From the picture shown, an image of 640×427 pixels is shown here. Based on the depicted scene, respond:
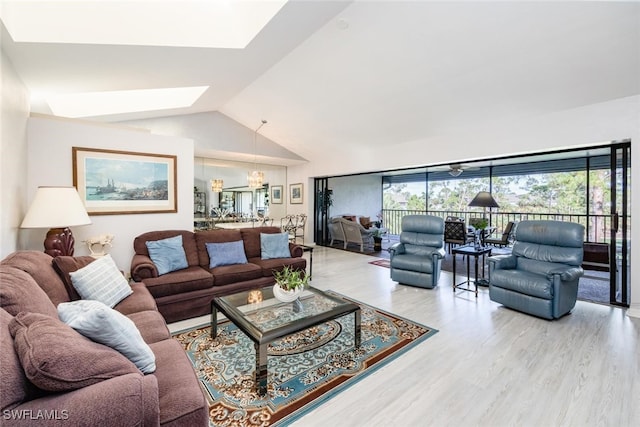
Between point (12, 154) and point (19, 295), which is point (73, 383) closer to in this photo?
point (19, 295)

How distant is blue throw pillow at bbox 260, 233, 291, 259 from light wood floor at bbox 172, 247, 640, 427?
1670 mm

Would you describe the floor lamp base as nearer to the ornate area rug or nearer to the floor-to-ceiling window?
the ornate area rug

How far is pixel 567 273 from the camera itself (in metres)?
3.08

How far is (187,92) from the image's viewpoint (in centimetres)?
494

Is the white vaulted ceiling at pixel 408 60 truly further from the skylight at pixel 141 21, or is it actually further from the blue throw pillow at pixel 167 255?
the blue throw pillow at pixel 167 255

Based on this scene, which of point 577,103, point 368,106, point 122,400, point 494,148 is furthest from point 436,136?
point 122,400

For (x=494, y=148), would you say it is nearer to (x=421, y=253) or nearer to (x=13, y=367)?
(x=421, y=253)

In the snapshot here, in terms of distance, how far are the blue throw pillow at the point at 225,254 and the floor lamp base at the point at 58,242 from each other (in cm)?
144

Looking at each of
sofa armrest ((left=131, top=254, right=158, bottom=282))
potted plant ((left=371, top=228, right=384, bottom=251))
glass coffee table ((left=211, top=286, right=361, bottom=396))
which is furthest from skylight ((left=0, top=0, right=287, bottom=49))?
potted plant ((left=371, top=228, right=384, bottom=251))

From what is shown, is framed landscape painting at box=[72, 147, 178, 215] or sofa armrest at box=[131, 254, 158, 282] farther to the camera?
framed landscape painting at box=[72, 147, 178, 215]

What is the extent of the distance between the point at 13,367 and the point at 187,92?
494 centimetres

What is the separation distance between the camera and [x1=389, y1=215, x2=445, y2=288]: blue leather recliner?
418cm

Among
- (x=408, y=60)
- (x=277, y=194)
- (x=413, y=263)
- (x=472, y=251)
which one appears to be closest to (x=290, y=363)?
(x=413, y=263)

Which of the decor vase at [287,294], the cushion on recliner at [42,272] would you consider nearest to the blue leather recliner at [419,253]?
the decor vase at [287,294]
